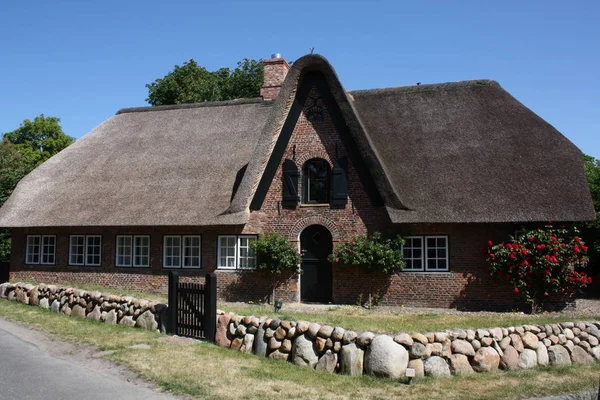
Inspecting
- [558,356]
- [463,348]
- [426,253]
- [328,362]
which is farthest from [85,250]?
[558,356]

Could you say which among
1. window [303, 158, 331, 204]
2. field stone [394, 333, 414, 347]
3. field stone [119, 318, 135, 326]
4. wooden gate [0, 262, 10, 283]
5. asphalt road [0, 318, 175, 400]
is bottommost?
asphalt road [0, 318, 175, 400]

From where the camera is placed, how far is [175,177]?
66.5ft

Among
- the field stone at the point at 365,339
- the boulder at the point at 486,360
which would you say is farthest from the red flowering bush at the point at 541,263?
the field stone at the point at 365,339

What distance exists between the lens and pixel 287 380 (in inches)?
350

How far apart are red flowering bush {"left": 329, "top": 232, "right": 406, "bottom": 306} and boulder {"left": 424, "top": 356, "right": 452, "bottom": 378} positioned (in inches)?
288

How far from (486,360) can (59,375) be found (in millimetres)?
7198

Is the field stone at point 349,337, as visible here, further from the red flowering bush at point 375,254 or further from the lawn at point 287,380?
the red flowering bush at point 375,254

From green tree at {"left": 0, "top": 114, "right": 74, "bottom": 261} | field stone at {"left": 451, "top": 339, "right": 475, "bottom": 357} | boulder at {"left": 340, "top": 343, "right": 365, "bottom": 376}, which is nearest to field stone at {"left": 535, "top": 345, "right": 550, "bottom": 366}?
field stone at {"left": 451, "top": 339, "right": 475, "bottom": 357}

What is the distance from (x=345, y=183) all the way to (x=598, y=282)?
11.3 m

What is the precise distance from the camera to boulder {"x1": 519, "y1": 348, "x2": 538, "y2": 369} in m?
9.64

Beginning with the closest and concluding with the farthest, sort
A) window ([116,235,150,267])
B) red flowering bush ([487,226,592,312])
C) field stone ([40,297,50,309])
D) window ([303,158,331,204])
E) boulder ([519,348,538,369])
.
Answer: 1. boulder ([519,348,538,369])
2. red flowering bush ([487,226,592,312])
3. field stone ([40,297,50,309])
4. window ([303,158,331,204])
5. window ([116,235,150,267])

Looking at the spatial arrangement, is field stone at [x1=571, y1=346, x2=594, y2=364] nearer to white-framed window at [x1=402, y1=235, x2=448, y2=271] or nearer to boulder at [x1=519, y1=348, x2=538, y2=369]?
boulder at [x1=519, y1=348, x2=538, y2=369]

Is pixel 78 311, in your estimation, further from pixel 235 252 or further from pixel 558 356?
pixel 558 356

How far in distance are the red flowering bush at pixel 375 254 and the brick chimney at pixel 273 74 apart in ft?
28.4
